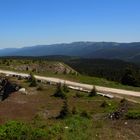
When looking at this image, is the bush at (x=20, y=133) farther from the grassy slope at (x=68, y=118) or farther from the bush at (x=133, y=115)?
the bush at (x=133, y=115)

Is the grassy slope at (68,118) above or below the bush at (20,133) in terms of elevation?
below

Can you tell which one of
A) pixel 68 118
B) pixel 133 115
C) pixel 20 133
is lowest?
pixel 68 118

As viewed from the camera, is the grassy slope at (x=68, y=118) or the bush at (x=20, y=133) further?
the grassy slope at (x=68, y=118)

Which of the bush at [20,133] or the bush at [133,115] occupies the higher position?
the bush at [20,133]

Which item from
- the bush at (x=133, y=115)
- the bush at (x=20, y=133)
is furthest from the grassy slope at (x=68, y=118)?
the bush at (x=133, y=115)

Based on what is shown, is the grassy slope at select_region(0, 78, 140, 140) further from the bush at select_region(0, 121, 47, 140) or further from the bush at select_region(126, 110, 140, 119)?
the bush at select_region(126, 110, 140, 119)

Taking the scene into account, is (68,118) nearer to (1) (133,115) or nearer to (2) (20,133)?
(1) (133,115)

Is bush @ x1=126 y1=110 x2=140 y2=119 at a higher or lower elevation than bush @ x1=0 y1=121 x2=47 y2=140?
lower

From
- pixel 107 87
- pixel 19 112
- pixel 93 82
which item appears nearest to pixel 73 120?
pixel 19 112

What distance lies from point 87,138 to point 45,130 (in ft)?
7.98

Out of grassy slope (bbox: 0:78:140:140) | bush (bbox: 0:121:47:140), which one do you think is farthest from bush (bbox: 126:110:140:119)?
bush (bbox: 0:121:47:140)

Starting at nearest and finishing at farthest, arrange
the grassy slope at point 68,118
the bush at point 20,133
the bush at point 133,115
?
the bush at point 20,133, the grassy slope at point 68,118, the bush at point 133,115

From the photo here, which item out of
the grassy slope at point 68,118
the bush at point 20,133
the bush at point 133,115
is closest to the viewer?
the bush at point 20,133

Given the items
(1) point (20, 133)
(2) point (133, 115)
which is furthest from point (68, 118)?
(1) point (20, 133)
